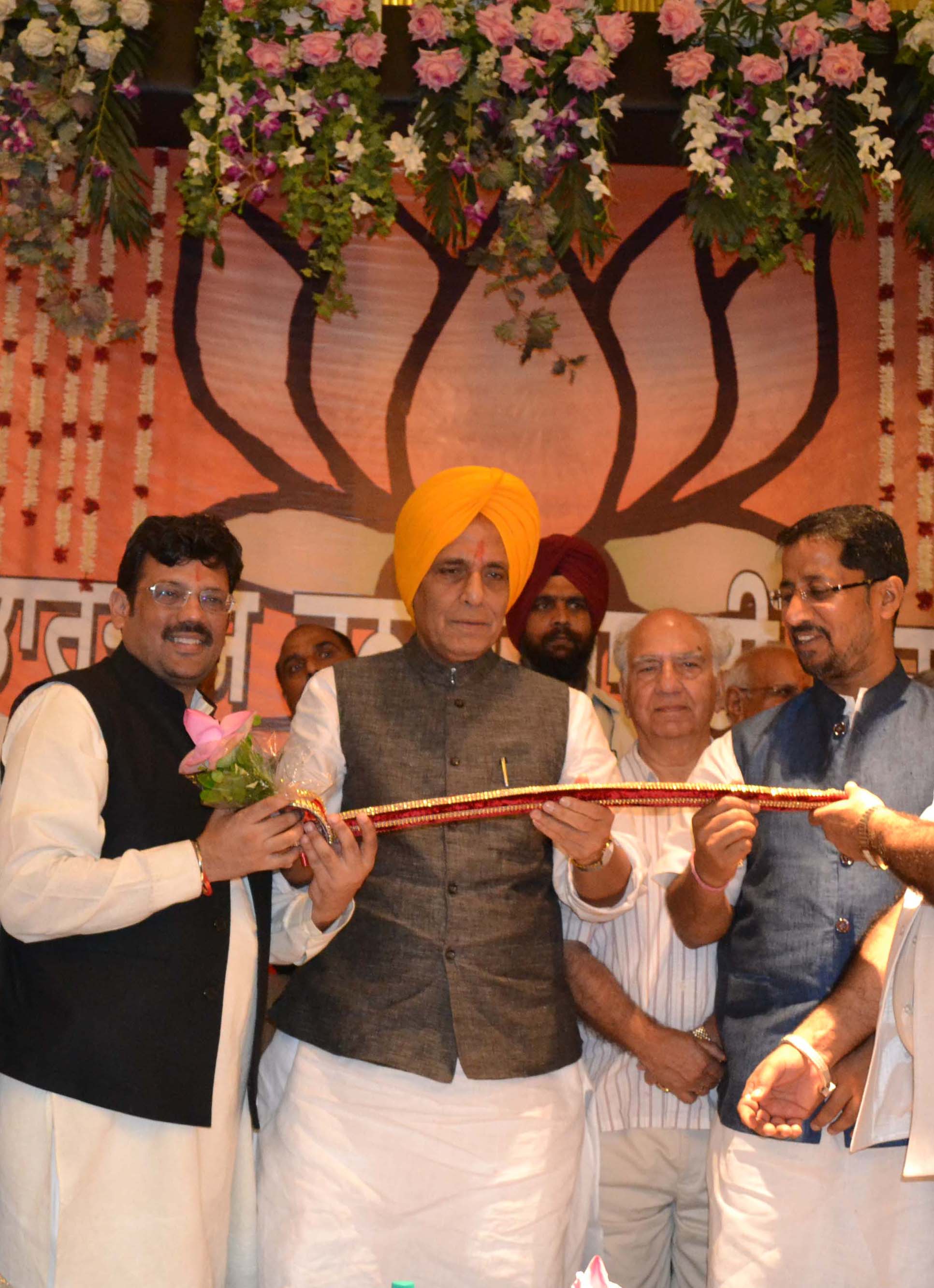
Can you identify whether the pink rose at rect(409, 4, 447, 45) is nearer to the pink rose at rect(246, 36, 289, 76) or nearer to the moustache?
the pink rose at rect(246, 36, 289, 76)

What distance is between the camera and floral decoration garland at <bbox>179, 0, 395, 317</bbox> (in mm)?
5000

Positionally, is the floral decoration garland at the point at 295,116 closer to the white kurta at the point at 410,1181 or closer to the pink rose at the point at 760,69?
the pink rose at the point at 760,69

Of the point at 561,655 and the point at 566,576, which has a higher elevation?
the point at 566,576

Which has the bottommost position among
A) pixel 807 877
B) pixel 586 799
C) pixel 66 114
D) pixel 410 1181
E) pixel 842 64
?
pixel 410 1181

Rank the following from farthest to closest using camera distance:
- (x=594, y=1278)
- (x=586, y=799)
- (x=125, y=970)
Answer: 1. (x=586, y=799)
2. (x=125, y=970)
3. (x=594, y=1278)

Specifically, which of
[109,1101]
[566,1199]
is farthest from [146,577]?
[566,1199]

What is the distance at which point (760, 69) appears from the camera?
504 centimetres

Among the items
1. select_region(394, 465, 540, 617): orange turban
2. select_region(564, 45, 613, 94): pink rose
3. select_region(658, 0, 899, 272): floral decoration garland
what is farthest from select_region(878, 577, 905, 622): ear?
select_region(564, 45, 613, 94): pink rose

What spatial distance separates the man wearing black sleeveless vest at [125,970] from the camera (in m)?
2.96

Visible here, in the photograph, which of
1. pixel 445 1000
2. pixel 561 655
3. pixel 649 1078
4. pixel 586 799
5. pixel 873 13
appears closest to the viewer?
pixel 586 799

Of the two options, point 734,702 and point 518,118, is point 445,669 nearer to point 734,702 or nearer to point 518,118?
point 734,702

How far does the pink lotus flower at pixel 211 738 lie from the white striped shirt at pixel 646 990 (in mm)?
1290

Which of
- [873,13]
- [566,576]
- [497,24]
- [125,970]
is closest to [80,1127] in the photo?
[125,970]

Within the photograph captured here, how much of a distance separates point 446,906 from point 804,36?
11.7 ft
